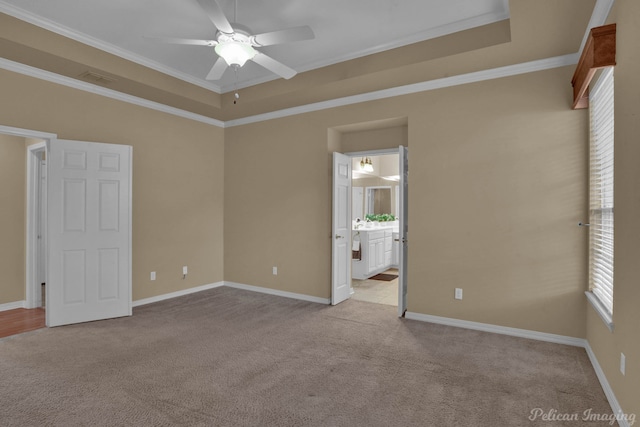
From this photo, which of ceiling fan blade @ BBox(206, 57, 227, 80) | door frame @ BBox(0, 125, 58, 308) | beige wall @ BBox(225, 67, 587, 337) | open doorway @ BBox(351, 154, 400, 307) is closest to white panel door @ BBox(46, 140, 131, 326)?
door frame @ BBox(0, 125, 58, 308)

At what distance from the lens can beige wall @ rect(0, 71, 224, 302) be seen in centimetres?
389

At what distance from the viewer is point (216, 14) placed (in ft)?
7.52

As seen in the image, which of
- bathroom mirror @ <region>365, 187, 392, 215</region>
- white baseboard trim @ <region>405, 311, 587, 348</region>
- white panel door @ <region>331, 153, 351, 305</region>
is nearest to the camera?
white baseboard trim @ <region>405, 311, 587, 348</region>

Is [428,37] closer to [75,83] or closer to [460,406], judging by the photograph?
[460,406]

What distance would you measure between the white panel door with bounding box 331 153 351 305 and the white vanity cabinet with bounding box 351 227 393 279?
134 centimetres

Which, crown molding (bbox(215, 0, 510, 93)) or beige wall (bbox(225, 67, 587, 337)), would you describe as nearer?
crown molding (bbox(215, 0, 510, 93))

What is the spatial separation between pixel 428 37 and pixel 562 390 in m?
3.28

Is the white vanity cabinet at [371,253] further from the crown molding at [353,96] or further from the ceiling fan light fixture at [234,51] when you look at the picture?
the ceiling fan light fixture at [234,51]

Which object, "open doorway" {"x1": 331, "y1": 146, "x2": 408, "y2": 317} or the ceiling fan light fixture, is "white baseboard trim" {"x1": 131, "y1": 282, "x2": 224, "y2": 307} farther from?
the ceiling fan light fixture

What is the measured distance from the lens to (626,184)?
2.11 metres

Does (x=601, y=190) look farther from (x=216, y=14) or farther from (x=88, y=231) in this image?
(x=88, y=231)

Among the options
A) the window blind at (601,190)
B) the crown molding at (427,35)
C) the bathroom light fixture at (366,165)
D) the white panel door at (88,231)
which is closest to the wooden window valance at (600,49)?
the window blind at (601,190)

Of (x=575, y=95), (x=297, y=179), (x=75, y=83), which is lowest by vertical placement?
(x=297, y=179)

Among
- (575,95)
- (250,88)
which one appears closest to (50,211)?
(250,88)
